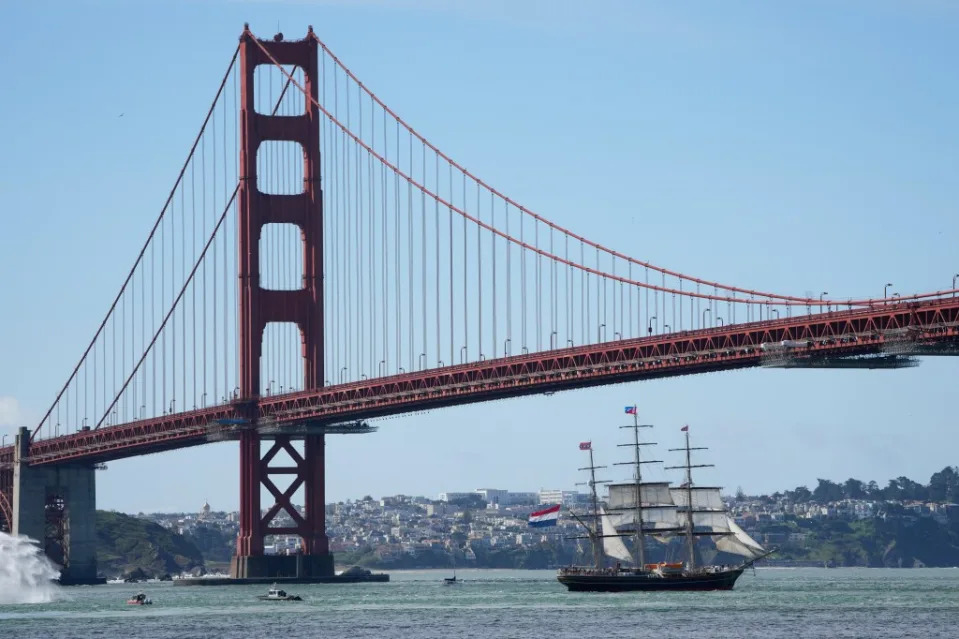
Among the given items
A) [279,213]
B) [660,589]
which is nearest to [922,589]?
[660,589]

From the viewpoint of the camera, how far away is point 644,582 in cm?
12156

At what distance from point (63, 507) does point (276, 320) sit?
32.4 m

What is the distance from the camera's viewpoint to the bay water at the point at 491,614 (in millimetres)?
84750

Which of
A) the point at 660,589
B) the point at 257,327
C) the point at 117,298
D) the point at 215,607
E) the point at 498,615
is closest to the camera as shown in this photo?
the point at 498,615

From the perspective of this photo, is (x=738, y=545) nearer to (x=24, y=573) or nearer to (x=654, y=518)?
(x=654, y=518)

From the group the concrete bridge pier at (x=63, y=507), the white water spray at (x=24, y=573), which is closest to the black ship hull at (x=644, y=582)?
the white water spray at (x=24, y=573)

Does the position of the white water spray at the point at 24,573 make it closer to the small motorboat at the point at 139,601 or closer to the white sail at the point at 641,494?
the small motorboat at the point at 139,601

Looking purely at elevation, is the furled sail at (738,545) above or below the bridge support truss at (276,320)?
below

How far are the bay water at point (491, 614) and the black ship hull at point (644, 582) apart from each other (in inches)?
56.9

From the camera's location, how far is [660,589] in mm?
120875

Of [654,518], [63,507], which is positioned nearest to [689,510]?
[654,518]

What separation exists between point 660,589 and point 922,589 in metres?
17.0

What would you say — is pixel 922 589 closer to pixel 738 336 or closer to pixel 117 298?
pixel 738 336

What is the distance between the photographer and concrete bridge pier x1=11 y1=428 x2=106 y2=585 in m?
152
